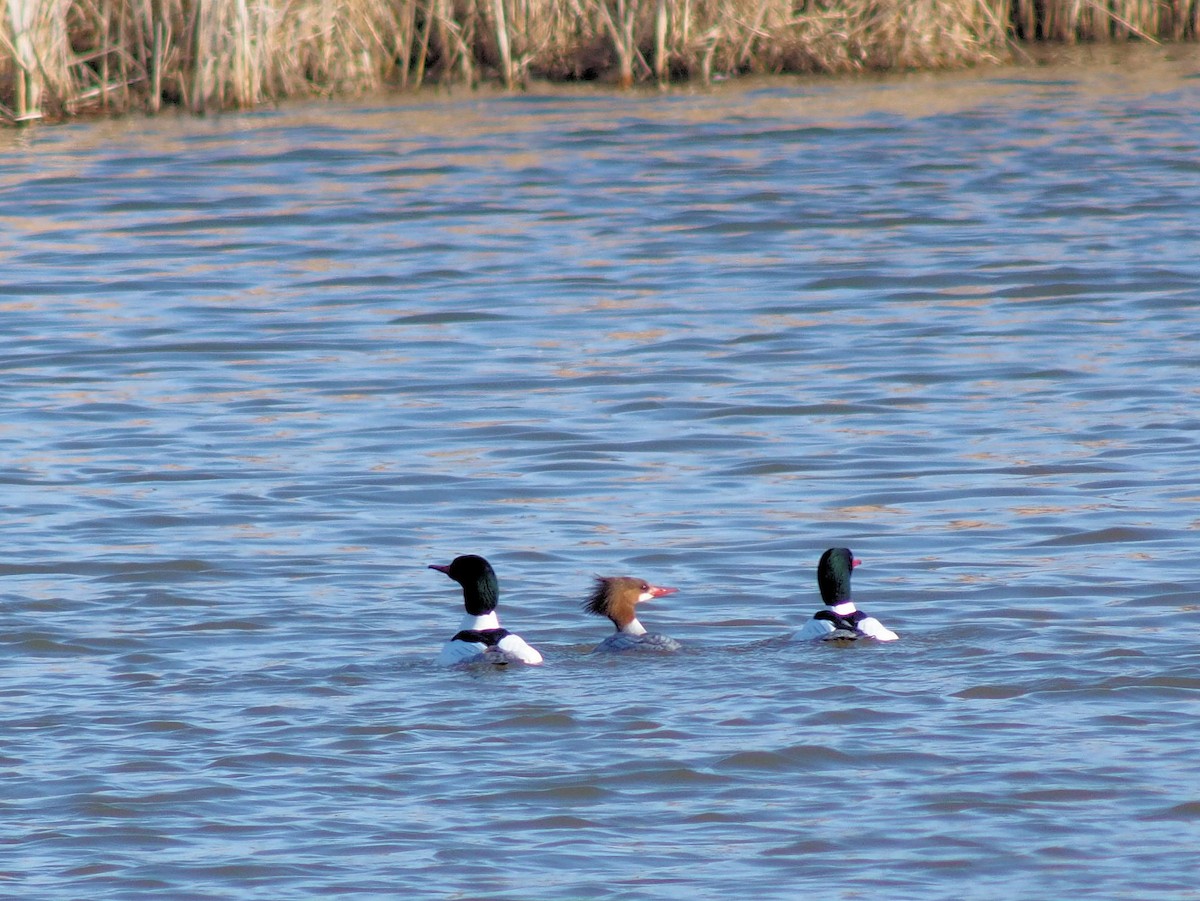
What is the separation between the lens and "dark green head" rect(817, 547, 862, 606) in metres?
8.69

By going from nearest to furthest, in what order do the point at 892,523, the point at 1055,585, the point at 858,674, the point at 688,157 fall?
the point at 858,674, the point at 1055,585, the point at 892,523, the point at 688,157

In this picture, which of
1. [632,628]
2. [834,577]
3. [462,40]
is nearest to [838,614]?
[834,577]

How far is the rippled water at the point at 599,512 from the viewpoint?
6.62 m

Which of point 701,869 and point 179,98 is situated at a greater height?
point 179,98

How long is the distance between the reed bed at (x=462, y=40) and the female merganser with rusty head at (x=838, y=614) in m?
13.8

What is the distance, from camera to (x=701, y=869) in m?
6.27

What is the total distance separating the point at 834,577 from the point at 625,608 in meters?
0.81

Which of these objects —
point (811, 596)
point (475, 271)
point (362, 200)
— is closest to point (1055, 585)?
point (811, 596)

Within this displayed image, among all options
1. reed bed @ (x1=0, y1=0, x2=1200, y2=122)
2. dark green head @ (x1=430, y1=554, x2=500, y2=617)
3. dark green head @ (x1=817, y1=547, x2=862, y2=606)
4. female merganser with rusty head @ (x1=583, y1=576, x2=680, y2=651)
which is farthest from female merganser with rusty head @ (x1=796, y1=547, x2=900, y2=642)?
reed bed @ (x1=0, y1=0, x2=1200, y2=122)

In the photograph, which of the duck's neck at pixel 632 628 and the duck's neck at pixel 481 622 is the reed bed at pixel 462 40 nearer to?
the duck's neck at pixel 481 622

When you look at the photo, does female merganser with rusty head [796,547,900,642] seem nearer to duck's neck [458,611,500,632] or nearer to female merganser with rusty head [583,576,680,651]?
female merganser with rusty head [583,576,680,651]

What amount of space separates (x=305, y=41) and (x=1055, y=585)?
1515cm

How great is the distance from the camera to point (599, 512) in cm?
1066

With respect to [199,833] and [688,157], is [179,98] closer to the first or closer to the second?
[688,157]
